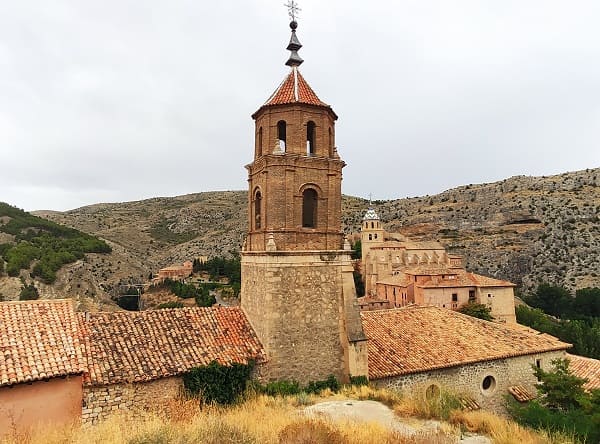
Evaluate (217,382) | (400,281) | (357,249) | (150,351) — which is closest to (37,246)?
(400,281)

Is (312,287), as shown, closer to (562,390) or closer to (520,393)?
(562,390)

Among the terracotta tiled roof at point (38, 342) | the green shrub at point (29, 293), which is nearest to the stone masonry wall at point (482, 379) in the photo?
the terracotta tiled roof at point (38, 342)

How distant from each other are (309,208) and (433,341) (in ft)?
23.8

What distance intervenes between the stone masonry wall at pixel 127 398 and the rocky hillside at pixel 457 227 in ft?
131

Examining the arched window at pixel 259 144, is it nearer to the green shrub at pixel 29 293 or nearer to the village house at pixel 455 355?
the village house at pixel 455 355

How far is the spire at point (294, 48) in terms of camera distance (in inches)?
566

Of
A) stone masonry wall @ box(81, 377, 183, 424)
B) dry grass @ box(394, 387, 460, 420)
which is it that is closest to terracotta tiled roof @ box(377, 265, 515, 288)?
dry grass @ box(394, 387, 460, 420)

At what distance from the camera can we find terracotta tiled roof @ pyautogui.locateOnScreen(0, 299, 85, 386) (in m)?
→ 9.20

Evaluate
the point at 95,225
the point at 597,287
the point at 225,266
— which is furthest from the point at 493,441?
the point at 95,225

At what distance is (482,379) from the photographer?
48.1ft

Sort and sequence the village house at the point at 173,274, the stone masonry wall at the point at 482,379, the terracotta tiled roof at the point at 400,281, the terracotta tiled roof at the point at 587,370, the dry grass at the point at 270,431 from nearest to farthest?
the dry grass at the point at 270,431, the stone masonry wall at the point at 482,379, the terracotta tiled roof at the point at 587,370, the terracotta tiled roof at the point at 400,281, the village house at the point at 173,274

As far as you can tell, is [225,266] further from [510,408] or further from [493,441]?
[493,441]

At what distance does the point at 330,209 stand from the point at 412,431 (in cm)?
726

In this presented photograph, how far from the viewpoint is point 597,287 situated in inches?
2045
